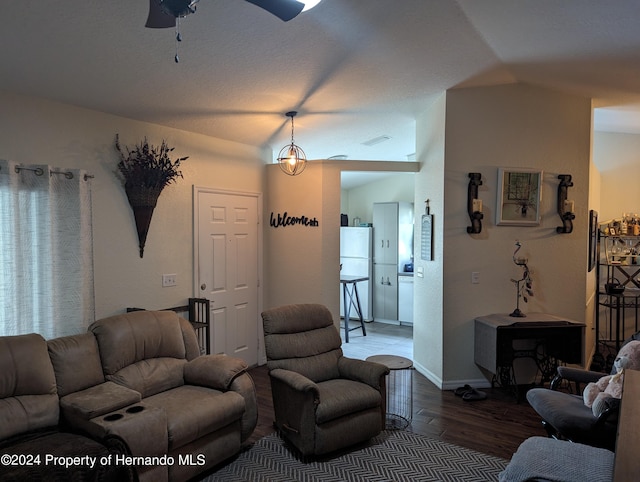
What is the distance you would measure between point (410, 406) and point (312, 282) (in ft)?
5.82

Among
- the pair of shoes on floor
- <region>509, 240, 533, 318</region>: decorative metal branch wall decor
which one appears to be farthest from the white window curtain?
<region>509, 240, 533, 318</region>: decorative metal branch wall decor

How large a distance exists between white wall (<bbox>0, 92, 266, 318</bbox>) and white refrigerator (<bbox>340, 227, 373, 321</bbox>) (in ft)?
10.6

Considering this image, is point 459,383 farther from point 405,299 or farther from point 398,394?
point 405,299

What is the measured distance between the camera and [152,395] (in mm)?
3008

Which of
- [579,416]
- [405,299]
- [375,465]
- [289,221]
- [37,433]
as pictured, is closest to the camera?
[37,433]

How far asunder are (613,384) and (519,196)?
208 centimetres

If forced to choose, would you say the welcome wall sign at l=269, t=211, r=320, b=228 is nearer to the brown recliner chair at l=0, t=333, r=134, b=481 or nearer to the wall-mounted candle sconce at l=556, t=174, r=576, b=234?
the wall-mounted candle sconce at l=556, t=174, r=576, b=234

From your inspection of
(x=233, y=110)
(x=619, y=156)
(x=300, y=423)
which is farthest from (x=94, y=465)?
(x=619, y=156)

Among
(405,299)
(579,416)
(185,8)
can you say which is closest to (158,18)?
(185,8)

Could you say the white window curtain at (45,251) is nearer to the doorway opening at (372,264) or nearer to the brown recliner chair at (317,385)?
the brown recliner chair at (317,385)

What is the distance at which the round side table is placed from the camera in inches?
135

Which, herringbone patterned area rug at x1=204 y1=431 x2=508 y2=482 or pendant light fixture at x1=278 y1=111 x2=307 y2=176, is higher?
pendant light fixture at x1=278 y1=111 x2=307 y2=176

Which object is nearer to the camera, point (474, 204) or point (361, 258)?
point (474, 204)

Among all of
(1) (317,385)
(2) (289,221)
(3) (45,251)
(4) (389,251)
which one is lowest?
(1) (317,385)
